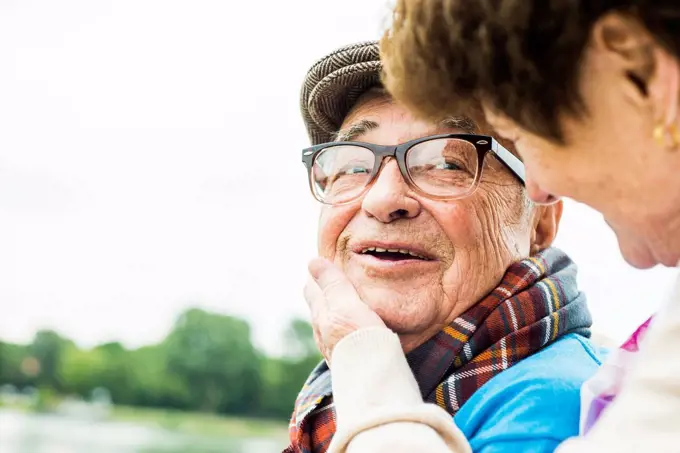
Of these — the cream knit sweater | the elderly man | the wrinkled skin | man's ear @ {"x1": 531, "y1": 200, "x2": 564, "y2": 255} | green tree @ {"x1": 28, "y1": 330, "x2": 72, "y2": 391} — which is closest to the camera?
the cream knit sweater

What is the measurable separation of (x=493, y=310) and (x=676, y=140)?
89 centimetres

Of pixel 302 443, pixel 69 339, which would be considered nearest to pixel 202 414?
pixel 69 339

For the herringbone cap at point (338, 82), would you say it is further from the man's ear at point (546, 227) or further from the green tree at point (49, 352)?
the green tree at point (49, 352)

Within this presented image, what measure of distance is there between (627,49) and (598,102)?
77mm

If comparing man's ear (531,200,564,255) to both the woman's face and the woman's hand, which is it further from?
the woman's face

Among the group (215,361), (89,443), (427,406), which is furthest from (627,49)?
(215,361)

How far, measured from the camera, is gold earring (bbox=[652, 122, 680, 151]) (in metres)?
0.92

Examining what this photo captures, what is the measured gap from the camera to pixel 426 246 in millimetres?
1861

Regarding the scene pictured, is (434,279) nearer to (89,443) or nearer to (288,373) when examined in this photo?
(89,443)

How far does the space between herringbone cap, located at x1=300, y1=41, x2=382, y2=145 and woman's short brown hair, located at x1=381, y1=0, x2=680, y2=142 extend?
93cm

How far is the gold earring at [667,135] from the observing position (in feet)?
3.01

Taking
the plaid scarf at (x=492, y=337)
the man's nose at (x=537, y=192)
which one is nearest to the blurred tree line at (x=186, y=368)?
the plaid scarf at (x=492, y=337)

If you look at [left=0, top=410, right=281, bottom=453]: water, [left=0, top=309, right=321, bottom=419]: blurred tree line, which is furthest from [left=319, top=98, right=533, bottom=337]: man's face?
[left=0, top=309, right=321, bottom=419]: blurred tree line

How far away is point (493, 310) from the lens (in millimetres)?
1763
